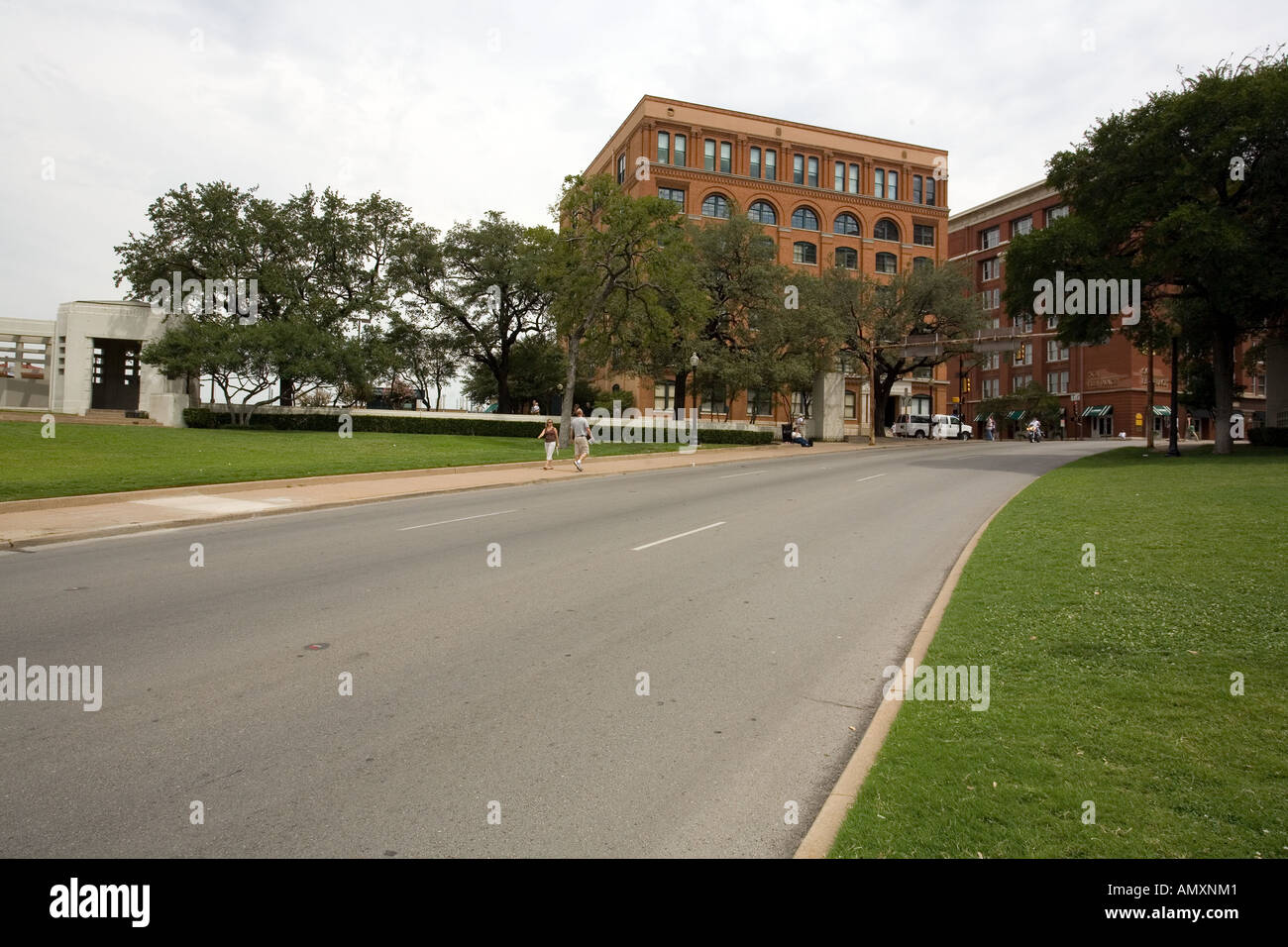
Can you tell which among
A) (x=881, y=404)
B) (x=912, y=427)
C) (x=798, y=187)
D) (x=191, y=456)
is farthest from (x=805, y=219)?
(x=191, y=456)

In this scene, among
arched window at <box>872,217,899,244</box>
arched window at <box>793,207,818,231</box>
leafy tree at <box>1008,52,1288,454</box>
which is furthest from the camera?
arched window at <box>872,217,899,244</box>

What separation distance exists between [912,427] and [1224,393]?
32.2 m

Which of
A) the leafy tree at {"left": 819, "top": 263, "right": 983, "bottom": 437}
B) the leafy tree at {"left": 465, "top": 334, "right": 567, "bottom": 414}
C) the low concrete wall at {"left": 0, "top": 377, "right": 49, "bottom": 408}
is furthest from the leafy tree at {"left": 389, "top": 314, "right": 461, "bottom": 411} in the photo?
the leafy tree at {"left": 819, "top": 263, "right": 983, "bottom": 437}

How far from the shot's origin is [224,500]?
1683cm

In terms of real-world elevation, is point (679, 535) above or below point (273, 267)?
below

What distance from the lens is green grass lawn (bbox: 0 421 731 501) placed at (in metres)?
17.8

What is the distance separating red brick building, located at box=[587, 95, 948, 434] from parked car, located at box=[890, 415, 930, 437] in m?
3.92

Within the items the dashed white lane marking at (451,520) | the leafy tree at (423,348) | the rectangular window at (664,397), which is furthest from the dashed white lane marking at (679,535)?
the rectangular window at (664,397)

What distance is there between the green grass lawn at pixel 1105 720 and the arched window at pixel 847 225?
65.1 meters

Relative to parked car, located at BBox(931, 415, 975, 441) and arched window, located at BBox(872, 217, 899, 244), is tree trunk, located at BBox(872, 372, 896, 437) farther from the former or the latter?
arched window, located at BBox(872, 217, 899, 244)

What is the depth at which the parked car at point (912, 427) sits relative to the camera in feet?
204

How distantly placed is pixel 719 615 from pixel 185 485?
1493 centimetres

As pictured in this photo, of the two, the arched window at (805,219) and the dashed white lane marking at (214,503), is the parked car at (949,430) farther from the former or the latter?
the dashed white lane marking at (214,503)

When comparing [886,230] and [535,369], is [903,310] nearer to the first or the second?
[886,230]
